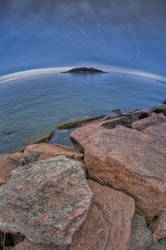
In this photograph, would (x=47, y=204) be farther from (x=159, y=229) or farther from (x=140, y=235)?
(x=159, y=229)

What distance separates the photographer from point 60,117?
1331 cm

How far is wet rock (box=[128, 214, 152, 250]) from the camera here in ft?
9.16

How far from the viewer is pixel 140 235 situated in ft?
9.59

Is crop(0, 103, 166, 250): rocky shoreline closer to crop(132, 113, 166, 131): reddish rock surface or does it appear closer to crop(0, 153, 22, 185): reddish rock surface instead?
crop(0, 153, 22, 185): reddish rock surface

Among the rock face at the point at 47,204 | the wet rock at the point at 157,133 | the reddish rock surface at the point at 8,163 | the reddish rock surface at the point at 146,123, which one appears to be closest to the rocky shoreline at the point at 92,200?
the rock face at the point at 47,204

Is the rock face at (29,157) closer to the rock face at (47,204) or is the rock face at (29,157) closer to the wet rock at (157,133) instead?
the rock face at (47,204)

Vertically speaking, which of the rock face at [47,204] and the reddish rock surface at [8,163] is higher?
the rock face at [47,204]

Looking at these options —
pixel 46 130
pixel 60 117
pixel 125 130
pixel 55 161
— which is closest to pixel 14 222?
pixel 55 161

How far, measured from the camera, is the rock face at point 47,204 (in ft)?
6.87

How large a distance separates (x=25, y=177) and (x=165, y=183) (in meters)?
3.13

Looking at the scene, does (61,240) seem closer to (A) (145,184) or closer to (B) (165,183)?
(A) (145,184)

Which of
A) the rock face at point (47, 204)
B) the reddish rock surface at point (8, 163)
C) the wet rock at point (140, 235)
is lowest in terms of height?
the wet rock at point (140, 235)

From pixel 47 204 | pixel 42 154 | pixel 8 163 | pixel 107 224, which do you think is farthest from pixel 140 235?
pixel 8 163

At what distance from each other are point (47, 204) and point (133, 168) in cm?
204
